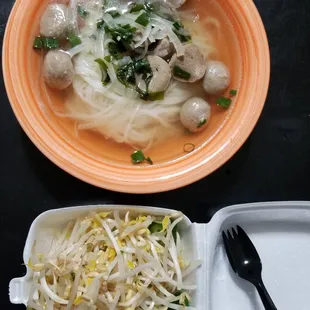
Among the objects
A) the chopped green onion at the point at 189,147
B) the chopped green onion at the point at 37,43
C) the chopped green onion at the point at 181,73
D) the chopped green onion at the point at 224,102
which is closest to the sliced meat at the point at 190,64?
Result: the chopped green onion at the point at 181,73

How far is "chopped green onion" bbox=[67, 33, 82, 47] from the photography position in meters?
1.62

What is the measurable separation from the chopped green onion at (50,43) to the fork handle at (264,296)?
3.36 ft

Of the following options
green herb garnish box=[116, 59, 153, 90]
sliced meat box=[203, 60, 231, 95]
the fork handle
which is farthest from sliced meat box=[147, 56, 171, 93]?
the fork handle

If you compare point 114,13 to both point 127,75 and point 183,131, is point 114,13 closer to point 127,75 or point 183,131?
point 127,75

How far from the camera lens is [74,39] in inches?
63.9

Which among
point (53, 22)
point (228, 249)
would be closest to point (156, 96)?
point (53, 22)

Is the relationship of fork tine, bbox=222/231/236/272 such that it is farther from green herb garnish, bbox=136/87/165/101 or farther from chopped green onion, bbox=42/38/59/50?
chopped green onion, bbox=42/38/59/50

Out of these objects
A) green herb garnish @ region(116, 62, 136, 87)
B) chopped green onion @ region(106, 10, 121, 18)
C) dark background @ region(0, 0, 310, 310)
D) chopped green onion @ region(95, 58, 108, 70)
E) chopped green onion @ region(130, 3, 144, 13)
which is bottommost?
dark background @ region(0, 0, 310, 310)

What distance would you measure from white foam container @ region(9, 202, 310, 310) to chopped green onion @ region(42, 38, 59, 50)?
1.74 feet

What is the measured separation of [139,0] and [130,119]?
0.41 metres

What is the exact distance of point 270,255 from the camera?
1700 mm

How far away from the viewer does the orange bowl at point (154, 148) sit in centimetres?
150

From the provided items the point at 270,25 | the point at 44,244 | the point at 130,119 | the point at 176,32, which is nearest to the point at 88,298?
the point at 44,244

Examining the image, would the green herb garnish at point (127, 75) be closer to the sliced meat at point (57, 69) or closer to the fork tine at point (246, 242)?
the sliced meat at point (57, 69)
